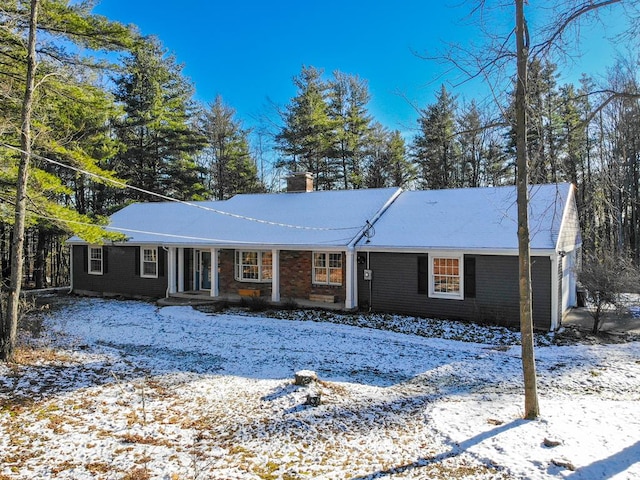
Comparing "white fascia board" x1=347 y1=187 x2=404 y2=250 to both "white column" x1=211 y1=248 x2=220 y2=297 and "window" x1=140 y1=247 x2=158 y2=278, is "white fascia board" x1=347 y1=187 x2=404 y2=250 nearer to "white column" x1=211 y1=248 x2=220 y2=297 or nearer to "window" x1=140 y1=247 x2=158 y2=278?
"white column" x1=211 y1=248 x2=220 y2=297

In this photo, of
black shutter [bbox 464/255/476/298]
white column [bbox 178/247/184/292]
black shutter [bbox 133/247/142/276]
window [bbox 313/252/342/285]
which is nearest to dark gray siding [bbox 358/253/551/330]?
black shutter [bbox 464/255/476/298]

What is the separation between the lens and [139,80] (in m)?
25.4

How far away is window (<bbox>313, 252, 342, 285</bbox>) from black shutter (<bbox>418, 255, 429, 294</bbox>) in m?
2.74

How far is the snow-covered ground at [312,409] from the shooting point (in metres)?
4.28

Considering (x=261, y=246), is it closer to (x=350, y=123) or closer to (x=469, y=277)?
(x=469, y=277)

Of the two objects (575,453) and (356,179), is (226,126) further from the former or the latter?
(575,453)

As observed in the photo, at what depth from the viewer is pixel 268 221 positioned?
52.2 ft

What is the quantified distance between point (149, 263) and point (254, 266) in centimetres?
462

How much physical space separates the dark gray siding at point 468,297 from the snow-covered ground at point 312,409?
1.06 metres

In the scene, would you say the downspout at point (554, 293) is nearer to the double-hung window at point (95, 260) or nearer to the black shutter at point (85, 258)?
the double-hung window at point (95, 260)

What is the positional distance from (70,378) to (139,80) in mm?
22849

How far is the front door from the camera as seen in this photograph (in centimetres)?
1675

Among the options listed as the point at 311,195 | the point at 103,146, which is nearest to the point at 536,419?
the point at 311,195

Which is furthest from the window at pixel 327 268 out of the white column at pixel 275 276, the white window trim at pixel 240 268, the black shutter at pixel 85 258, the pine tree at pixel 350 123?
the pine tree at pixel 350 123
